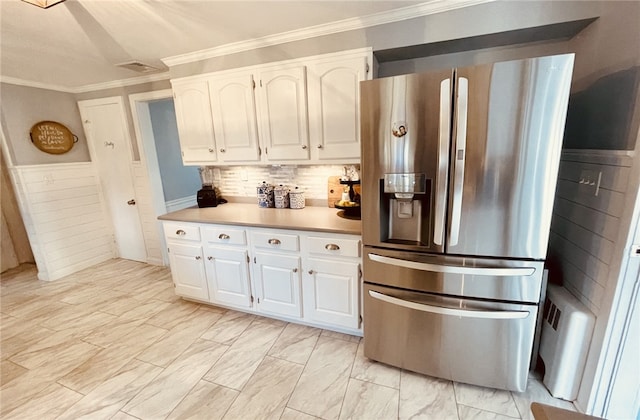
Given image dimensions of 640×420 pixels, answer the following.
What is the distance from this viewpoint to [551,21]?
1613mm

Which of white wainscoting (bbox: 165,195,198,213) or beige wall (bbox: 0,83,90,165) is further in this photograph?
white wainscoting (bbox: 165,195,198,213)

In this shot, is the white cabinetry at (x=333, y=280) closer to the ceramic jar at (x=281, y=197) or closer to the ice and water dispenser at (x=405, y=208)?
the ice and water dispenser at (x=405, y=208)

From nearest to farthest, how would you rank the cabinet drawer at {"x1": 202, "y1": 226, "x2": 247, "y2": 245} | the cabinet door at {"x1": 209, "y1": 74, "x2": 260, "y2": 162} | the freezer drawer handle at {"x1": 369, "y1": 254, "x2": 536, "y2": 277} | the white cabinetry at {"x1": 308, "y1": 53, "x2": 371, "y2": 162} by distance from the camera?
the freezer drawer handle at {"x1": 369, "y1": 254, "x2": 536, "y2": 277} < the white cabinetry at {"x1": 308, "y1": 53, "x2": 371, "y2": 162} < the cabinet drawer at {"x1": 202, "y1": 226, "x2": 247, "y2": 245} < the cabinet door at {"x1": 209, "y1": 74, "x2": 260, "y2": 162}

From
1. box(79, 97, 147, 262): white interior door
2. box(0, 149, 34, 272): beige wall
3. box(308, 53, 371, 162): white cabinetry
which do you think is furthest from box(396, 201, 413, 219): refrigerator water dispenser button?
box(0, 149, 34, 272): beige wall

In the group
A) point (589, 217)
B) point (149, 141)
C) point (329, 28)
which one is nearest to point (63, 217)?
point (149, 141)

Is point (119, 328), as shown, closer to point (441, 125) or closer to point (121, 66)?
point (121, 66)

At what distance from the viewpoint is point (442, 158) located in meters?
1.41

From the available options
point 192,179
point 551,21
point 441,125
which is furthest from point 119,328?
point 551,21

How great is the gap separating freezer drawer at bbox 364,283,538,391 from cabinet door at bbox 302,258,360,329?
0.69 feet

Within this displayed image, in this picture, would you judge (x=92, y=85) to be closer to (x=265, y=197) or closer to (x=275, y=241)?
(x=265, y=197)

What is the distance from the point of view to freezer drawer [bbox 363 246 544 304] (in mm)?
1462

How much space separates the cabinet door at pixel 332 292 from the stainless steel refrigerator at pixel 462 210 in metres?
0.23

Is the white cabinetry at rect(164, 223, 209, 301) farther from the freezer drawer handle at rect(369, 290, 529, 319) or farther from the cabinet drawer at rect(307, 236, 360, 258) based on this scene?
the freezer drawer handle at rect(369, 290, 529, 319)

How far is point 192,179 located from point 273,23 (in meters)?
2.93
